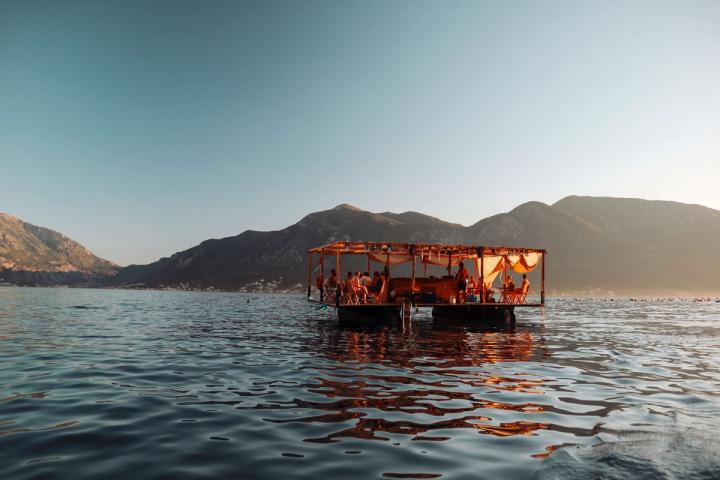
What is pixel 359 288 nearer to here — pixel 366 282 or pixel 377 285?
pixel 366 282

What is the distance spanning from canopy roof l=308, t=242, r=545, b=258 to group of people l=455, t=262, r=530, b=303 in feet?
4.16

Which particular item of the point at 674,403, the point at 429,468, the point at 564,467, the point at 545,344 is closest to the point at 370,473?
the point at 429,468

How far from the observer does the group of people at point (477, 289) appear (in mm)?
29047

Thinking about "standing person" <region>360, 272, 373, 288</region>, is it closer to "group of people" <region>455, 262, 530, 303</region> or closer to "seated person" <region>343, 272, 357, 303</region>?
"seated person" <region>343, 272, 357, 303</region>

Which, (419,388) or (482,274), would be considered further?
(482,274)

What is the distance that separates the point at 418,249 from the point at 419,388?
20.2 meters

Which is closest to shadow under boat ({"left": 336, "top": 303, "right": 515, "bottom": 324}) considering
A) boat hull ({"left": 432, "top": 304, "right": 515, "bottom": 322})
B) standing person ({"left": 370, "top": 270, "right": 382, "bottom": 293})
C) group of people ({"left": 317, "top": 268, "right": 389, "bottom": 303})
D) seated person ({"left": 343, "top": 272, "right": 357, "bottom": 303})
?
boat hull ({"left": 432, "top": 304, "right": 515, "bottom": 322})

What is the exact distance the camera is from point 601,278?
173 metres

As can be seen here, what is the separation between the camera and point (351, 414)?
764 cm

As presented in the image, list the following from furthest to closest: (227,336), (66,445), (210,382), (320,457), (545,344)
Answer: (227,336) < (545,344) < (210,382) < (66,445) < (320,457)

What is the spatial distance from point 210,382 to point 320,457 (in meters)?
5.59

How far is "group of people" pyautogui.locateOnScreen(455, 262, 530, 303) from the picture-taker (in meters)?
29.0

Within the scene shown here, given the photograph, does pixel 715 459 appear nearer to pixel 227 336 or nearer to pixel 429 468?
pixel 429 468

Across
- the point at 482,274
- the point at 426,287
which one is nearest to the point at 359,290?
the point at 426,287
